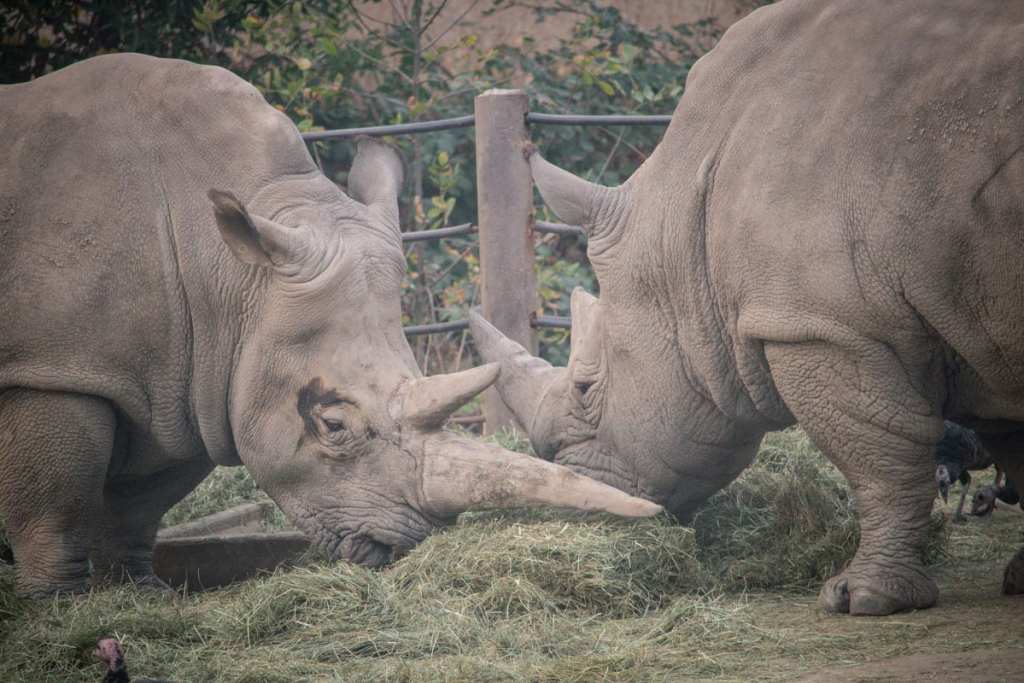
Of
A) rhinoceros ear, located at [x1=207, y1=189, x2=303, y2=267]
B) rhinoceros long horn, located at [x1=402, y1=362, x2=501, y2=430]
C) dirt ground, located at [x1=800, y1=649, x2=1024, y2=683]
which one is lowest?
dirt ground, located at [x1=800, y1=649, x2=1024, y2=683]

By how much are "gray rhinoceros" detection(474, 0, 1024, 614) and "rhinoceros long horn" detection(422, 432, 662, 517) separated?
2.03 ft

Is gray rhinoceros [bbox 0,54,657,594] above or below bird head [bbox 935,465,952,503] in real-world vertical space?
above

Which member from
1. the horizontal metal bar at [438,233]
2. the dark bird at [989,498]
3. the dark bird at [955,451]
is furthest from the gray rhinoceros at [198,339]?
the horizontal metal bar at [438,233]

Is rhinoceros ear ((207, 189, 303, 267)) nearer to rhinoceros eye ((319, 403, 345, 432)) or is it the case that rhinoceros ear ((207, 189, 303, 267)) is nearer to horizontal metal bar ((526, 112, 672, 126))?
rhinoceros eye ((319, 403, 345, 432))

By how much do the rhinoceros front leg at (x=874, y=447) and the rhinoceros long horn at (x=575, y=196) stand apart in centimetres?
98

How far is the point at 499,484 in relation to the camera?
5121 mm

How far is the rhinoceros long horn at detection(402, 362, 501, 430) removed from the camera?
202 inches

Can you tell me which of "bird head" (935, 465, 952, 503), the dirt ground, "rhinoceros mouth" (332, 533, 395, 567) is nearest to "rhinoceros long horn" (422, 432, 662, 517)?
"rhinoceros mouth" (332, 533, 395, 567)

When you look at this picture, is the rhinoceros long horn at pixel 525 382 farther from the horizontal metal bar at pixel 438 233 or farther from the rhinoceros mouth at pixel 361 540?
the horizontal metal bar at pixel 438 233

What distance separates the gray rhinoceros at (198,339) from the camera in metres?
5.04

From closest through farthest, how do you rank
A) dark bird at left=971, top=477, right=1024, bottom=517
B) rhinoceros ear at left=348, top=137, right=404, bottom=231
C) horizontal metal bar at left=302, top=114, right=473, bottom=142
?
rhinoceros ear at left=348, top=137, right=404, bottom=231 → dark bird at left=971, top=477, right=1024, bottom=517 → horizontal metal bar at left=302, top=114, right=473, bottom=142

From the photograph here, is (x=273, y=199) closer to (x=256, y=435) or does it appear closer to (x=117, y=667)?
(x=256, y=435)

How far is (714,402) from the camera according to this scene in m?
5.44

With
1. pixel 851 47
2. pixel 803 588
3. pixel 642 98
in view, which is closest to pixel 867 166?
pixel 851 47
